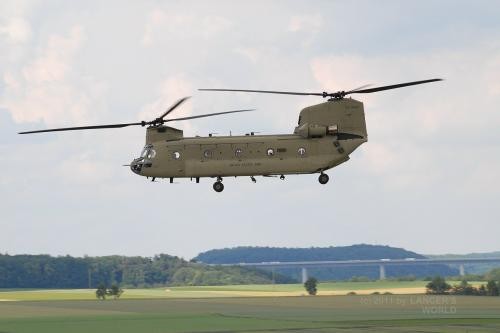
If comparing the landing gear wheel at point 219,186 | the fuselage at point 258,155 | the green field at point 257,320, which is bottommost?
the green field at point 257,320

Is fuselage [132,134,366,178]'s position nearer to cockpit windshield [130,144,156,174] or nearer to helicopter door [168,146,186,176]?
helicopter door [168,146,186,176]

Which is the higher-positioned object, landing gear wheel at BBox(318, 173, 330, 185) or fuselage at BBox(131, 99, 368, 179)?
fuselage at BBox(131, 99, 368, 179)

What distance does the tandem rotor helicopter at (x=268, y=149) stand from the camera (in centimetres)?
7698

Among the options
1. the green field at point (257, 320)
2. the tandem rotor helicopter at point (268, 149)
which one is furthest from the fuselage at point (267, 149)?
the green field at point (257, 320)

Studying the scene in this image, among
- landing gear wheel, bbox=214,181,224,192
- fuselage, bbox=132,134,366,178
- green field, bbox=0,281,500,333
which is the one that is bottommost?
green field, bbox=0,281,500,333

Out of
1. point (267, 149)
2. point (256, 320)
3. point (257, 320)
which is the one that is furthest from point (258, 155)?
point (257, 320)

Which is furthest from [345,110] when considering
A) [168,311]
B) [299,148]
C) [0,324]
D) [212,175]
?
[168,311]

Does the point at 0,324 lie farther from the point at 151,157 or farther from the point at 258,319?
the point at 151,157

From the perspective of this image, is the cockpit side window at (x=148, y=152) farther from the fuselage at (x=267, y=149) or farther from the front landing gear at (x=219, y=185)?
the front landing gear at (x=219, y=185)

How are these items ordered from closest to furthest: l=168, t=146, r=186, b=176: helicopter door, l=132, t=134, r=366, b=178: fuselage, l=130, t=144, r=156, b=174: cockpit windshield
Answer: l=132, t=134, r=366, b=178: fuselage → l=168, t=146, r=186, b=176: helicopter door → l=130, t=144, r=156, b=174: cockpit windshield

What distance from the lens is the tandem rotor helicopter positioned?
76981 millimetres

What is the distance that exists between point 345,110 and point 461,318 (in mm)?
95677

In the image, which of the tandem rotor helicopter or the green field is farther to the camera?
the green field

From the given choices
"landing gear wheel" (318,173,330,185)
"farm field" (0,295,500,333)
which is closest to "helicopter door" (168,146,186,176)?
"landing gear wheel" (318,173,330,185)
